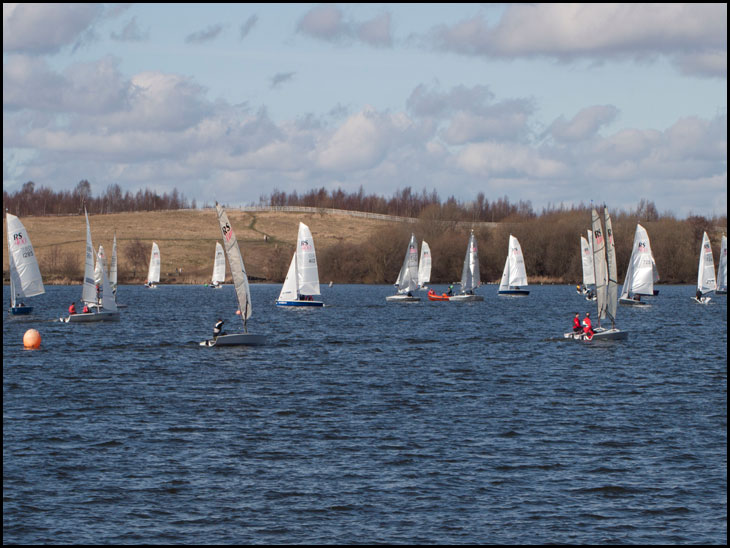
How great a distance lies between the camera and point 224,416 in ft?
122

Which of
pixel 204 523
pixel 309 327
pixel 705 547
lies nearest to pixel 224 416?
pixel 204 523

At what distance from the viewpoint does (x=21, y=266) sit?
262ft

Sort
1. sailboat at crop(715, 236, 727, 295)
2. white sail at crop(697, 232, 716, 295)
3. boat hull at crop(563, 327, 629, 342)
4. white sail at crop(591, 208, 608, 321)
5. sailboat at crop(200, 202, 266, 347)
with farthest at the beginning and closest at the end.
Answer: sailboat at crop(715, 236, 727, 295) → white sail at crop(697, 232, 716, 295) → boat hull at crop(563, 327, 629, 342) → white sail at crop(591, 208, 608, 321) → sailboat at crop(200, 202, 266, 347)

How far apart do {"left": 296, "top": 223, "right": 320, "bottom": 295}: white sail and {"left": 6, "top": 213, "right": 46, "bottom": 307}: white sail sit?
23348 millimetres

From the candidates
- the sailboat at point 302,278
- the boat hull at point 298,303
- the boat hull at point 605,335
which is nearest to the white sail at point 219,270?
the sailboat at point 302,278

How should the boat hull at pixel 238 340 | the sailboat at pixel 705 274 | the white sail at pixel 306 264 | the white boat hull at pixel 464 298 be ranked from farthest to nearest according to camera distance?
1. the white boat hull at pixel 464 298
2. the sailboat at pixel 705 274
3. the white sail at pixel 306 264
4. the boat hull at pixel 238 340

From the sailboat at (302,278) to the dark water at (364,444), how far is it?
29.3 metres

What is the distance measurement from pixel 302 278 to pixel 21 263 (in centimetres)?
2641

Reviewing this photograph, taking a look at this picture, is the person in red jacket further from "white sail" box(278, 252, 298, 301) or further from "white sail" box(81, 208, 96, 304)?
"white sail" box(278, 252, 298, 301)

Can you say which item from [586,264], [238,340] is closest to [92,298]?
[238,340]

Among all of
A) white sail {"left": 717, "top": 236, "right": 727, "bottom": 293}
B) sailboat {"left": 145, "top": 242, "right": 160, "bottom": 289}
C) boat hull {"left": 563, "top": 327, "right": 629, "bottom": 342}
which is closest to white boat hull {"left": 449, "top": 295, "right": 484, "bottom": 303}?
white sail {"left": 717, "top": 236, "right": 727, "bottom": 293}

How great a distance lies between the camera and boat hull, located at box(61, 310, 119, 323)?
7626 centimetres

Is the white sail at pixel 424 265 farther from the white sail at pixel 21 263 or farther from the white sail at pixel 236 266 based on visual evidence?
the white sail at pixel 236 266

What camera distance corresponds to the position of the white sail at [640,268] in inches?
4102
